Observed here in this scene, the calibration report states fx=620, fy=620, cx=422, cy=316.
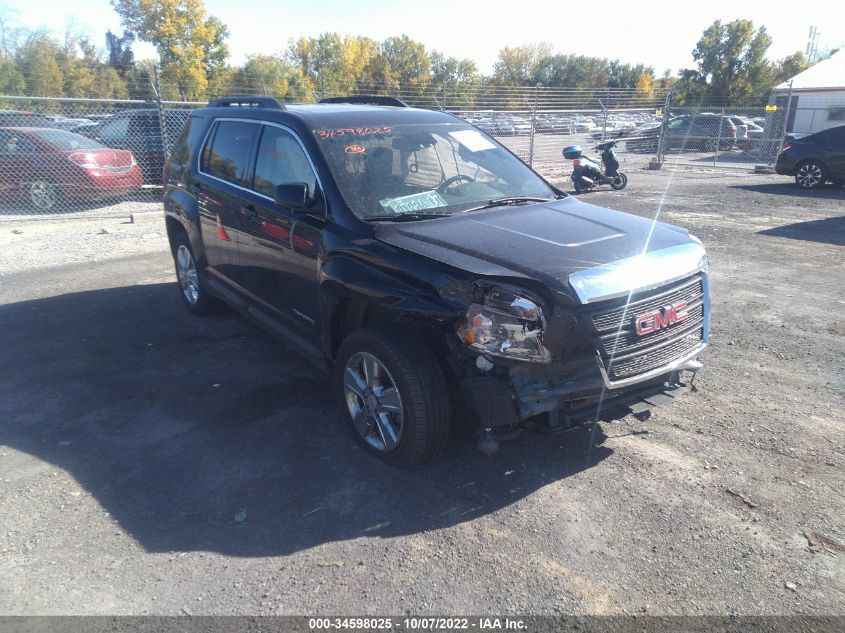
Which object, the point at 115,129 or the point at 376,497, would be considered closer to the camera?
the point at 376,497

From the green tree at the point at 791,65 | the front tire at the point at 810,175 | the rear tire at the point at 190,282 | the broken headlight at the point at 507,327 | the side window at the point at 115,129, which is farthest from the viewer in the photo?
the green tree at the point at 791,65

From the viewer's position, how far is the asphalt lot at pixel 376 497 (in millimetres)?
2748

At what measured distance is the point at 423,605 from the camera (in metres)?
2.67

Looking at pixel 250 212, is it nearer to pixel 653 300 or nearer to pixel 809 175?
pixel 653 300

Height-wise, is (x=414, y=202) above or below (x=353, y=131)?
below

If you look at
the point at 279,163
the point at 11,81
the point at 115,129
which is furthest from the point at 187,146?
the point at 11,81

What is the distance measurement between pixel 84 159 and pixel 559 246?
11.2 meters

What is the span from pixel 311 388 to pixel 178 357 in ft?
4.69

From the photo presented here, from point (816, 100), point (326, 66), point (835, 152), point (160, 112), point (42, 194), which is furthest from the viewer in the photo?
point (326, 66)

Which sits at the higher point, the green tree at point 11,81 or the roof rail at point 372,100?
the green tree at point 11,81

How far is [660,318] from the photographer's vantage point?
132 inches

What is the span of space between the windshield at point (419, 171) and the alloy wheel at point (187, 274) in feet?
8.92

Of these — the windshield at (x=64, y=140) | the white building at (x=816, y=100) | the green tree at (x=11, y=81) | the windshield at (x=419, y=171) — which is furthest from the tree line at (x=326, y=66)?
the windshield at (x=419, y=171)

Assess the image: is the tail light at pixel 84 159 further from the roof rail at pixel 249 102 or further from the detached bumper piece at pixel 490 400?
the detached bumper piece at pixel 490 400
